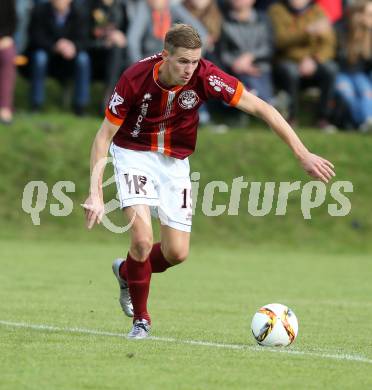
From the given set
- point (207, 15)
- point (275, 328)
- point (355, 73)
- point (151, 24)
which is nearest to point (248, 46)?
point (207, 15)

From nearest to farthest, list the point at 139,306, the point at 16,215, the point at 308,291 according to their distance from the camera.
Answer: the point at 139,306
the point at 308,291
the point at 16,215

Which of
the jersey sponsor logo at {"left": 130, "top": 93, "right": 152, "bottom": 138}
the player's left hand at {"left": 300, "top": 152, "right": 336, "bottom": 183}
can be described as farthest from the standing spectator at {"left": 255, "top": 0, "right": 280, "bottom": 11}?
the player's left hand at {"left": 300, "top": 152, "right": 336, "bottom": 183}

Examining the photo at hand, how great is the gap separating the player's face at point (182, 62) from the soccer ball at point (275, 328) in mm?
1803

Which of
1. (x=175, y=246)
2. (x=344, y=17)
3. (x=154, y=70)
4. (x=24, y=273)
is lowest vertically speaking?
(x=24, y=273)

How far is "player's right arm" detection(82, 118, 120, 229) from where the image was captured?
793 centimetres

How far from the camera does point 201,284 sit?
13.1 metres

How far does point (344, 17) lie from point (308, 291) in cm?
933

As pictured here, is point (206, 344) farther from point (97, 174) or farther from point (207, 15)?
point (207, 15)

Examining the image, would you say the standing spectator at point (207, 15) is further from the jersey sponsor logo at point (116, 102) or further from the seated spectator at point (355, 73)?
the jersey sponsor logo at point (116, 102)

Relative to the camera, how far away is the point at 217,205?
61.8 ft

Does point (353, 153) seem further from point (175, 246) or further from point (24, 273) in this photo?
point (175, 246)

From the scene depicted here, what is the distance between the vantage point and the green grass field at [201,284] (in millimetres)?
6895

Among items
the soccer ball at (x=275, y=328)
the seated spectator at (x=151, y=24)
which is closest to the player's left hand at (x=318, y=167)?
the soccer ball at (x=275, y=328)

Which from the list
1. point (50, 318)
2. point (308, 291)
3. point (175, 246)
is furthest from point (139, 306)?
point (308, 291)
